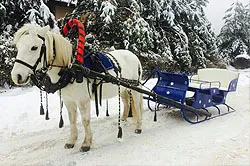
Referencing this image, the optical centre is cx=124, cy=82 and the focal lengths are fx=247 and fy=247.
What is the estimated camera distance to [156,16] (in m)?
13.1

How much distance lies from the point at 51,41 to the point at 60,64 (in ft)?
1.13

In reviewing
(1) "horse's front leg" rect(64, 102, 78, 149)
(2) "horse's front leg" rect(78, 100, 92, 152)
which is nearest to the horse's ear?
(2) "horse's front leg" rect(78, 100, 92, 152)

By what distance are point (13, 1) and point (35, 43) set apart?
7804mm

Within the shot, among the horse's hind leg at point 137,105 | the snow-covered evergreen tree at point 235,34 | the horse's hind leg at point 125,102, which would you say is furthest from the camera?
the snow-covered evergreen tree at point 235,34

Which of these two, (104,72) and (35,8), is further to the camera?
(35,8)

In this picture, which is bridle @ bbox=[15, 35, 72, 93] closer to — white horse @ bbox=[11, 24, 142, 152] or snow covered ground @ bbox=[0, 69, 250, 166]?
Answer: white horse @ bbox=[11, 24, 142, 152]

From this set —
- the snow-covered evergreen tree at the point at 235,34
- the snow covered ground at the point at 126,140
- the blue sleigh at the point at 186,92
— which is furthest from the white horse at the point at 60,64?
the snow-covered evergreen tree at the point at 235,34

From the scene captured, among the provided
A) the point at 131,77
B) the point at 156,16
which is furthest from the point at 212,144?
the point at 156,16

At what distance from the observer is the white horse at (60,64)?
9.32 ft

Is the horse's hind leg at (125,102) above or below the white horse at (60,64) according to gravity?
below

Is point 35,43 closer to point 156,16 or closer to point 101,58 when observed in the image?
point 101,58

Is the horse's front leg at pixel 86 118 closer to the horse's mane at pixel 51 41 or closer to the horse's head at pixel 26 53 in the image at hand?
the horse's mane at pixel 51 41

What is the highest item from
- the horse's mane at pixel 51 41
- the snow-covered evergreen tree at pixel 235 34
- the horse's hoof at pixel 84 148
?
the snow-covered evergreen tree at pixel 235 34

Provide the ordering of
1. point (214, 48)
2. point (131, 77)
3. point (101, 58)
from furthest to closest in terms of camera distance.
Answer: point (214, 48)
point (131, 77)
point (101, 58)
